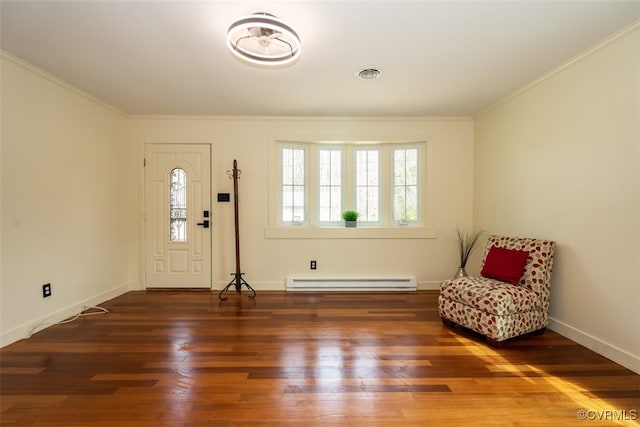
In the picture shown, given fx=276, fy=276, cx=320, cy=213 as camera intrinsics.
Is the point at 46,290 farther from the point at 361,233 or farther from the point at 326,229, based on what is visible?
the point at 361,233

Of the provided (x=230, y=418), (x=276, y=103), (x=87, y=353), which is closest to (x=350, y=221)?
(x=276, y=103)

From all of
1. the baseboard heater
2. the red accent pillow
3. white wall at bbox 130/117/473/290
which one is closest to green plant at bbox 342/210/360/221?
white wall at bbox 130/117/473/290

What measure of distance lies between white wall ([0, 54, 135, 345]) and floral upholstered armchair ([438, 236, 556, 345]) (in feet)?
12.7

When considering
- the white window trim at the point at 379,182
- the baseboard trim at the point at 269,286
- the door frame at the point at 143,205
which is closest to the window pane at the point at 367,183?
the white window trim at the point at 379,182

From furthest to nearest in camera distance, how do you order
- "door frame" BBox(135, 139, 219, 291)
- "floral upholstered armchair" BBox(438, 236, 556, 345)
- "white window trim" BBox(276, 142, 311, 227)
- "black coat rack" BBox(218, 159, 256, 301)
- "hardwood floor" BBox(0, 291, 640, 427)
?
"white window trim" BBox(276, 142, 311, 227) → "door frame" BBox(135, 139, 219, 291) → "black coat rack" BBox(218, 159, 256, 301) → "floral upholstered armchair" BBox(438, 236, 556, 345) → "hardwood floor" BBox(0, 291, 640, 427)

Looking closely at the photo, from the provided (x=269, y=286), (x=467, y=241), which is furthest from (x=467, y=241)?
(x=269, y=286)

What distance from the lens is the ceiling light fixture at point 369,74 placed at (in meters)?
2.56

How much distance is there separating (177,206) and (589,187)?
4.52m

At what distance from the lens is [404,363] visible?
2053mm

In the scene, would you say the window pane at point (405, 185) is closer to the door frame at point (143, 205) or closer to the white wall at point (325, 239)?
the white wall at point (325, 239)

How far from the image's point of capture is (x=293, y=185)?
4.07 metres

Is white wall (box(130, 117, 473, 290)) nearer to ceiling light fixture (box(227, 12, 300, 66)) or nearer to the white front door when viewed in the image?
the white front door

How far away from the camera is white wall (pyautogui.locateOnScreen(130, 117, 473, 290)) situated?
3883mm

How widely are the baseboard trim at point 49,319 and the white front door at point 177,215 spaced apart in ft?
1.87
